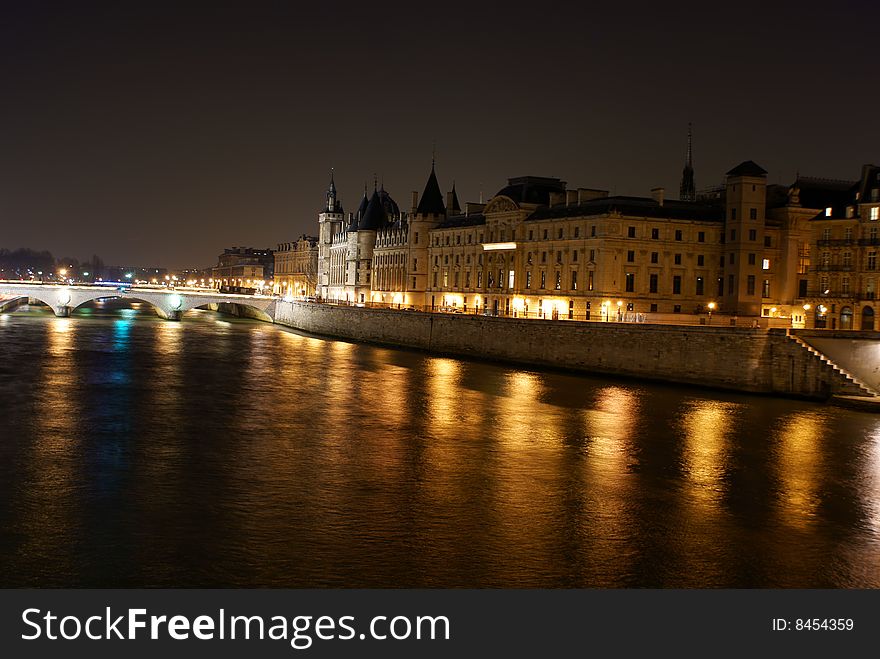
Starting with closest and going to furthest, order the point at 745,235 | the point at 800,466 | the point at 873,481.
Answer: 1. the point at 873,481
2. the point at 800,466
3. the point at 745,235

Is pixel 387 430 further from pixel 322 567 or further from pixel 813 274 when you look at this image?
pixel 813 274

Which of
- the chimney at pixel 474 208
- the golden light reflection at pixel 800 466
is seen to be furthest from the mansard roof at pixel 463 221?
the golden light reflection at pixel 800 466

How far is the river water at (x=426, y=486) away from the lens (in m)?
16.0

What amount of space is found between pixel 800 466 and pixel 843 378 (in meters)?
14.2

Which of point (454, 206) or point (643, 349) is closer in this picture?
point (643, 349)

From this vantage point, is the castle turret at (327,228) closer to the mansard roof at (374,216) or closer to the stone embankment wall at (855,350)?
the mansard roof at (374,216)

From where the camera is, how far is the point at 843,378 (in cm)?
3756

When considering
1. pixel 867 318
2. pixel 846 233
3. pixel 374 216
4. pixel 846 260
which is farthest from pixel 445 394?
pixel 374 216

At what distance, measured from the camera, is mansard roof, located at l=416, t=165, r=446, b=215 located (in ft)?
302

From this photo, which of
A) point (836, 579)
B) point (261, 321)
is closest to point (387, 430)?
point (836, 579)

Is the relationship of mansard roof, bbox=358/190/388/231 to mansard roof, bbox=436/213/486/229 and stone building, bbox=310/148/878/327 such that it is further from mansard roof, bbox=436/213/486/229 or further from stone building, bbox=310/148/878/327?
stone building, bbox=310/148/878/327

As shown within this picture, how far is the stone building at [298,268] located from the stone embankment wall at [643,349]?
7888 centimetres

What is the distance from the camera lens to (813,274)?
59.4m

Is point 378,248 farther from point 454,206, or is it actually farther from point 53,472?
point 53,472
